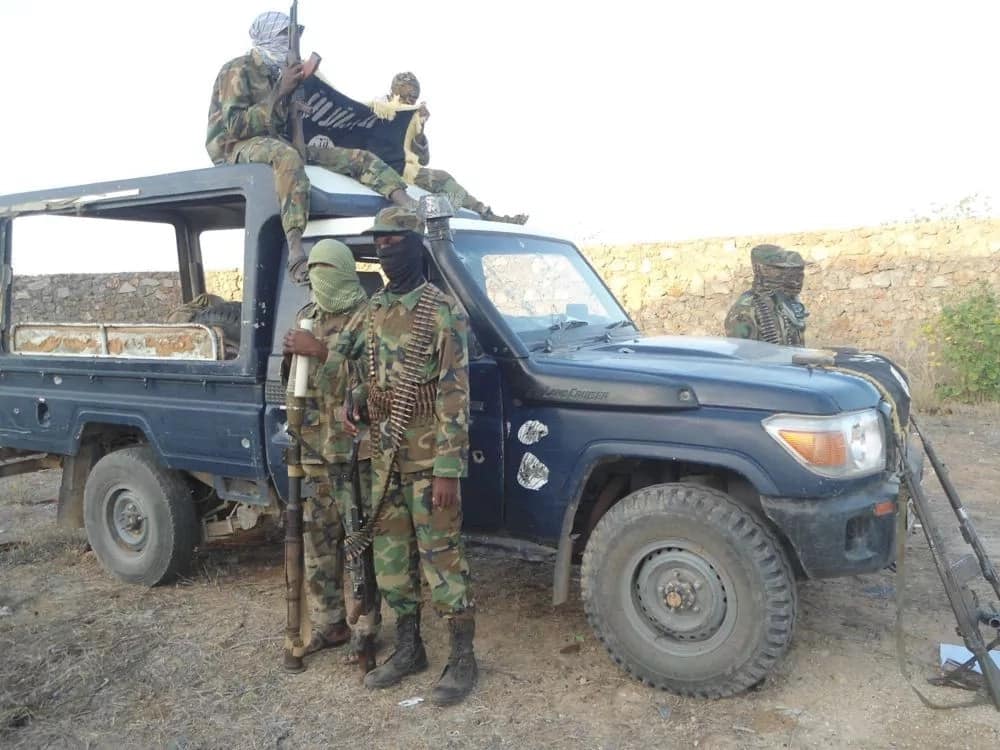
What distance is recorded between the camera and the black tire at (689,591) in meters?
3.13

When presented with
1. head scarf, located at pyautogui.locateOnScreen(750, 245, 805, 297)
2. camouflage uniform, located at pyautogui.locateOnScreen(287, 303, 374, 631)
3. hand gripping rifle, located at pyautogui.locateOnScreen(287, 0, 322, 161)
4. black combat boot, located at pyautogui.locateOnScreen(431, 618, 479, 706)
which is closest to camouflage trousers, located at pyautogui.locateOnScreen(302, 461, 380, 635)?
camouflage uniform, located at pyautogui.locateOnScreen(287, 303, 374, 631)

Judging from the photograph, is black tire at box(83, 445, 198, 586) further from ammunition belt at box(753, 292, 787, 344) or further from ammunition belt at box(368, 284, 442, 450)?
ammunition belt at box(753, 292, 787, 344)

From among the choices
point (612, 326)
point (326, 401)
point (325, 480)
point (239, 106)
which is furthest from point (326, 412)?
point (239, 106)

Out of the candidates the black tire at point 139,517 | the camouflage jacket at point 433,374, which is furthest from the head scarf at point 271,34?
the black tire at point 139,517

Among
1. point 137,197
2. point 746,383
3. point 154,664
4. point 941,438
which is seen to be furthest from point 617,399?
point 941,438

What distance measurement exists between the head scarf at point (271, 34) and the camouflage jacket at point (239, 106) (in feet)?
0.67

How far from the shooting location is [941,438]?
8.08 m

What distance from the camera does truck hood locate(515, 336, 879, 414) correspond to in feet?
10.2

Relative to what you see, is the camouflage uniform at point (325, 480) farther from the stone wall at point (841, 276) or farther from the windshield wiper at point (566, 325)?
the stone wall at point (841, 276)

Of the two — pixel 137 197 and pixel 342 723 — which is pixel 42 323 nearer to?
pixel 137 197

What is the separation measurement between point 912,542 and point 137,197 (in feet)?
16.0

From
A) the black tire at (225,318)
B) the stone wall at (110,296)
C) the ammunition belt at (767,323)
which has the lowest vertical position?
the ammunition belt at (767,323)

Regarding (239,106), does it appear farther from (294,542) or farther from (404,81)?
(294,542)

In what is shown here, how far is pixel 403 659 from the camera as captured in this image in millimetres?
3549
